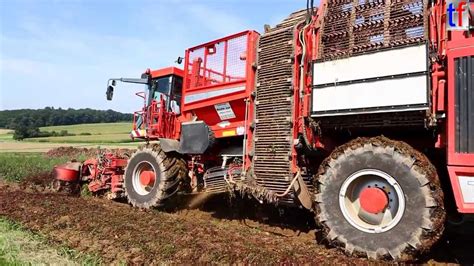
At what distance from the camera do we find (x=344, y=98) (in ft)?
16.0

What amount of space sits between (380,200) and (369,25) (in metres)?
2.07

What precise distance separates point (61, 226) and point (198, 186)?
265 centimetres

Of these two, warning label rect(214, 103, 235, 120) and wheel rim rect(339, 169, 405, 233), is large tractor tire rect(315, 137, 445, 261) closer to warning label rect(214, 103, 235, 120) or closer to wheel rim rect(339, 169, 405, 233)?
wheel rim rect(339, 169, 405, 233)

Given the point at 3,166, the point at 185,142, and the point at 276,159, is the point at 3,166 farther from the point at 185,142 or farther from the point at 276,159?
the point at 276,159

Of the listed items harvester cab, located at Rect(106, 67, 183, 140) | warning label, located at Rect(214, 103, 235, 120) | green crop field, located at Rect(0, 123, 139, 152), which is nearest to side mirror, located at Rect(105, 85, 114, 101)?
harvester cab, located at Rect(106, 67, 183, 140)

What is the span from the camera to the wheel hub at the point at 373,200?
179 inches

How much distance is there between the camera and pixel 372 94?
15.3ft

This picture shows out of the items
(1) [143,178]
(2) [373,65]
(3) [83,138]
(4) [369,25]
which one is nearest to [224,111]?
(1) [143,178]

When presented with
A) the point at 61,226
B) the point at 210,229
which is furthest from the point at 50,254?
the point at 210,229

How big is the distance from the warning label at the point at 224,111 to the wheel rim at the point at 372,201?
8.62 feet

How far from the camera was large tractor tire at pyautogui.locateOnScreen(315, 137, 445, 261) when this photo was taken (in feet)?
13.7

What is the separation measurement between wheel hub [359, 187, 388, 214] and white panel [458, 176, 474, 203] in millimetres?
778

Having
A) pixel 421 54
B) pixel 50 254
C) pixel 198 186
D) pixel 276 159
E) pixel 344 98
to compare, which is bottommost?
pixel 50 254

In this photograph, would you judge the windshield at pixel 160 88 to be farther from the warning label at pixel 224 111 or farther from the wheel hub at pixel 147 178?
the warning label at pixel 224 111
